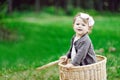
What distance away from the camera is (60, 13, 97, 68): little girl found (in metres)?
5.14

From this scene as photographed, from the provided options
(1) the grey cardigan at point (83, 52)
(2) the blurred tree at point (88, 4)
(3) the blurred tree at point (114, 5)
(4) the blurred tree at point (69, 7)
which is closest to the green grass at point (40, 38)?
(4) the blurred tree at point (69, 7)

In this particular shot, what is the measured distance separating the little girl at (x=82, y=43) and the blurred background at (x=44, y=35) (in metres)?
1.22

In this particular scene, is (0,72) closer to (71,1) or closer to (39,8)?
(39,8)

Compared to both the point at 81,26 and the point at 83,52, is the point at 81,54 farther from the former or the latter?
the point at 81,26

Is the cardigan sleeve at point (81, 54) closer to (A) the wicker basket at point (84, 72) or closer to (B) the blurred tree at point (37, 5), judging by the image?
(A) the wicker basket at point (84, 72)

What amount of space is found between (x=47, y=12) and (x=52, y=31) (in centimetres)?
629

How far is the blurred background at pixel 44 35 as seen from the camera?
709cm

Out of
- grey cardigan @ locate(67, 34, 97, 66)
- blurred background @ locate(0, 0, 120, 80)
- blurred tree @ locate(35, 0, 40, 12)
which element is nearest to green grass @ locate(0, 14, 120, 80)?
blurred background @ locate(0, 0, 120, 80)

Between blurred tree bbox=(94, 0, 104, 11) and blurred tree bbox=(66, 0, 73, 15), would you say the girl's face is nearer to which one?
blurred tree bbox=(66, 0, 73, 15)

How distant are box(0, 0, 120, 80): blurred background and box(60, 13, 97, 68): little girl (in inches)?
47.9

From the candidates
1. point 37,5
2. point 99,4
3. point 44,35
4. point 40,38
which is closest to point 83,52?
point 40,38

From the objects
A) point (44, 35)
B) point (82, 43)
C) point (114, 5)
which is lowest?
point (114, 5)

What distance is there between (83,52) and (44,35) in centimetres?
1260

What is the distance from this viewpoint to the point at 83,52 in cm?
514
